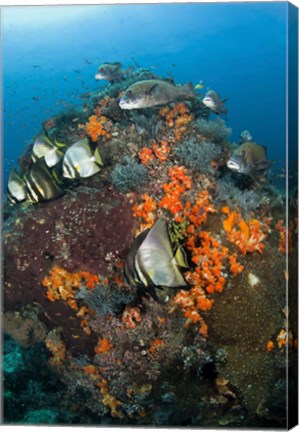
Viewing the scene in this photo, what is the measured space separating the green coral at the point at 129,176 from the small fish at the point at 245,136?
844 millimetres

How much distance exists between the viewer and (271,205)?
509 cm

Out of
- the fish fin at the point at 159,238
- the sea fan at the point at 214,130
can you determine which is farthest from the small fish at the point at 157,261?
the sea fan at the point at 214,130

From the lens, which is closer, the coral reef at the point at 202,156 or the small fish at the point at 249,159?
the small fish at the point at 249,159

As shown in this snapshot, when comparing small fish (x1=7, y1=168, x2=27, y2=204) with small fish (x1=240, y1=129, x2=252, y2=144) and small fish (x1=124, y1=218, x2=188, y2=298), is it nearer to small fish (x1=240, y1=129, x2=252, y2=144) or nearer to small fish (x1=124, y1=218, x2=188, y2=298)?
small fish (x1=124, y1=218, x2=188, y2=298)

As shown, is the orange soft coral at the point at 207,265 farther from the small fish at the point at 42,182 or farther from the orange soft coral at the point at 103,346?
the small fish at the point at 42,182

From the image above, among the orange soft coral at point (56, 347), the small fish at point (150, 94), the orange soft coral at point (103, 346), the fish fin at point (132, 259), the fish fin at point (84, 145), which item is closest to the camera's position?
the fish fin at point (132, 259)

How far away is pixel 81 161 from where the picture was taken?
516 cm

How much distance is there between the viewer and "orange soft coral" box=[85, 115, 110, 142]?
5.36 metres

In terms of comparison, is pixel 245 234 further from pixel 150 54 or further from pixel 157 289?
pixel 150 54

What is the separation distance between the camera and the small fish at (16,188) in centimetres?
545

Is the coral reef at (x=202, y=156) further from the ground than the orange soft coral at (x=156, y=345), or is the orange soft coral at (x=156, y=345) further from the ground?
the coral reef at (x=202, y=156)

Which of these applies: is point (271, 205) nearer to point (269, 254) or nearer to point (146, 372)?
point (269, 254)

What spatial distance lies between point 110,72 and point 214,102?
0.92 m

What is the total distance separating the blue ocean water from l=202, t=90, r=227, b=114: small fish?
6 centimetres
